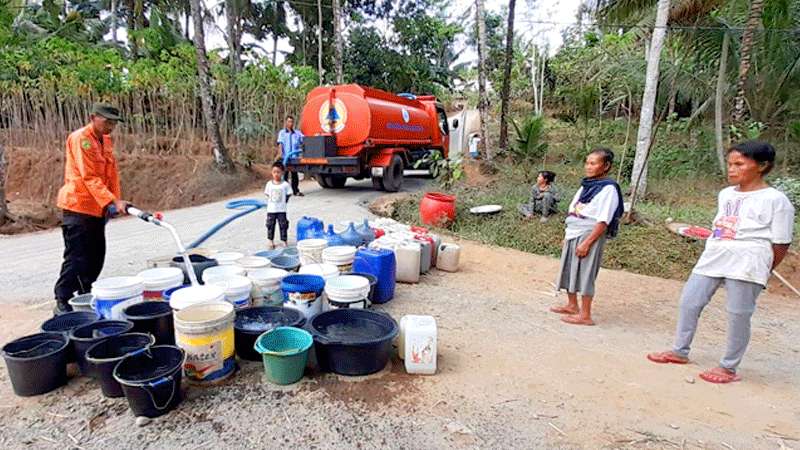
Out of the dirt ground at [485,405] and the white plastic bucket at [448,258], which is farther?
the white plastic bucket at [448,258]

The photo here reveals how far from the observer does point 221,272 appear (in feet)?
10.7

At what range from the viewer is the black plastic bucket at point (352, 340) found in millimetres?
2604

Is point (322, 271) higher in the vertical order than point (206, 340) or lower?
higher

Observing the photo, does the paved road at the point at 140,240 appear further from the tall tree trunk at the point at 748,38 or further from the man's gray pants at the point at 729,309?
the tall tree trunk at the point at 748,38

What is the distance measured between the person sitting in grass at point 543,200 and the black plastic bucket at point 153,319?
5.40m

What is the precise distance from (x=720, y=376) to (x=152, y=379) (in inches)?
129

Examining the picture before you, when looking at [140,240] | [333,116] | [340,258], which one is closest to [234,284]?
[340,258]

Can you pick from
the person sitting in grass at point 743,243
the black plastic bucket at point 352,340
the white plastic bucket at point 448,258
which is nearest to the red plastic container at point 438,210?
the white plastic bucket at point 448,258

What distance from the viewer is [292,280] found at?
3.14 metres

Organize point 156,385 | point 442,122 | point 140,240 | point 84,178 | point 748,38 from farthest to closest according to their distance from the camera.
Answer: point 442,122 < point 748,38 < point 140,240 < point 84,178 < point 156,385

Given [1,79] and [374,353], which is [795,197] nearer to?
[374,353]

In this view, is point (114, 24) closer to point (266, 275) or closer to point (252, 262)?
point (252, 262)

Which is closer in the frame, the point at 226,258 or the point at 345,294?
the point at 345,294

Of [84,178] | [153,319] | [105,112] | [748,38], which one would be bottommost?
[153,319]
